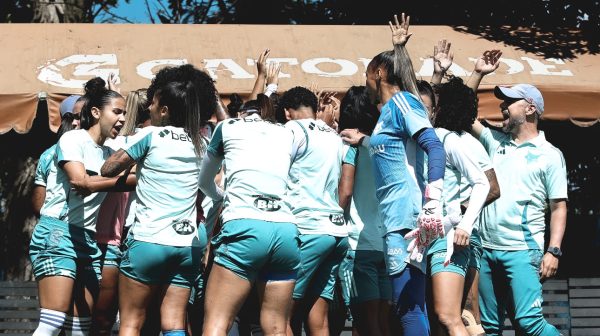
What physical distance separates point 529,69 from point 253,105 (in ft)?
16.0

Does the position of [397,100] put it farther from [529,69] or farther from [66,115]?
[529,69]

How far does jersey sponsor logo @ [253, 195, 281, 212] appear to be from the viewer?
599cm

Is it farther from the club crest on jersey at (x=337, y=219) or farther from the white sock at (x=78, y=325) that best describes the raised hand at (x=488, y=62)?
the white sock at (x=78, y=325)

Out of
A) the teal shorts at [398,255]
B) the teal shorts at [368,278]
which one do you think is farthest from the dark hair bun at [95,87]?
the teal shorts at [398,255]

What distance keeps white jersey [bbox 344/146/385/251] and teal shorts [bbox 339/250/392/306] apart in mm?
58

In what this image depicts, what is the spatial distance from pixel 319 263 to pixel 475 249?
1.05m

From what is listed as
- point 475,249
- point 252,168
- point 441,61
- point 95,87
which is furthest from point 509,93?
point 95,87

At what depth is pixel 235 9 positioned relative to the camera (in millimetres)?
16484

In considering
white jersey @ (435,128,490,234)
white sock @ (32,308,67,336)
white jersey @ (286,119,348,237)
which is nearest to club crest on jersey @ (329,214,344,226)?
white jersey @ (286,119,348,237)

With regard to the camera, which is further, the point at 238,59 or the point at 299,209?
the point at 238,59

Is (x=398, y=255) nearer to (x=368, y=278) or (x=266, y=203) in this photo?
(x=266, y=203)

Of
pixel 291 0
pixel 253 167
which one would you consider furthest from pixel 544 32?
pixel 253 167

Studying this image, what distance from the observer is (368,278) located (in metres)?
7.23

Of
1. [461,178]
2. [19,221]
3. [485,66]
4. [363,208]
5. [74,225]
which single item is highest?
[485,66]
